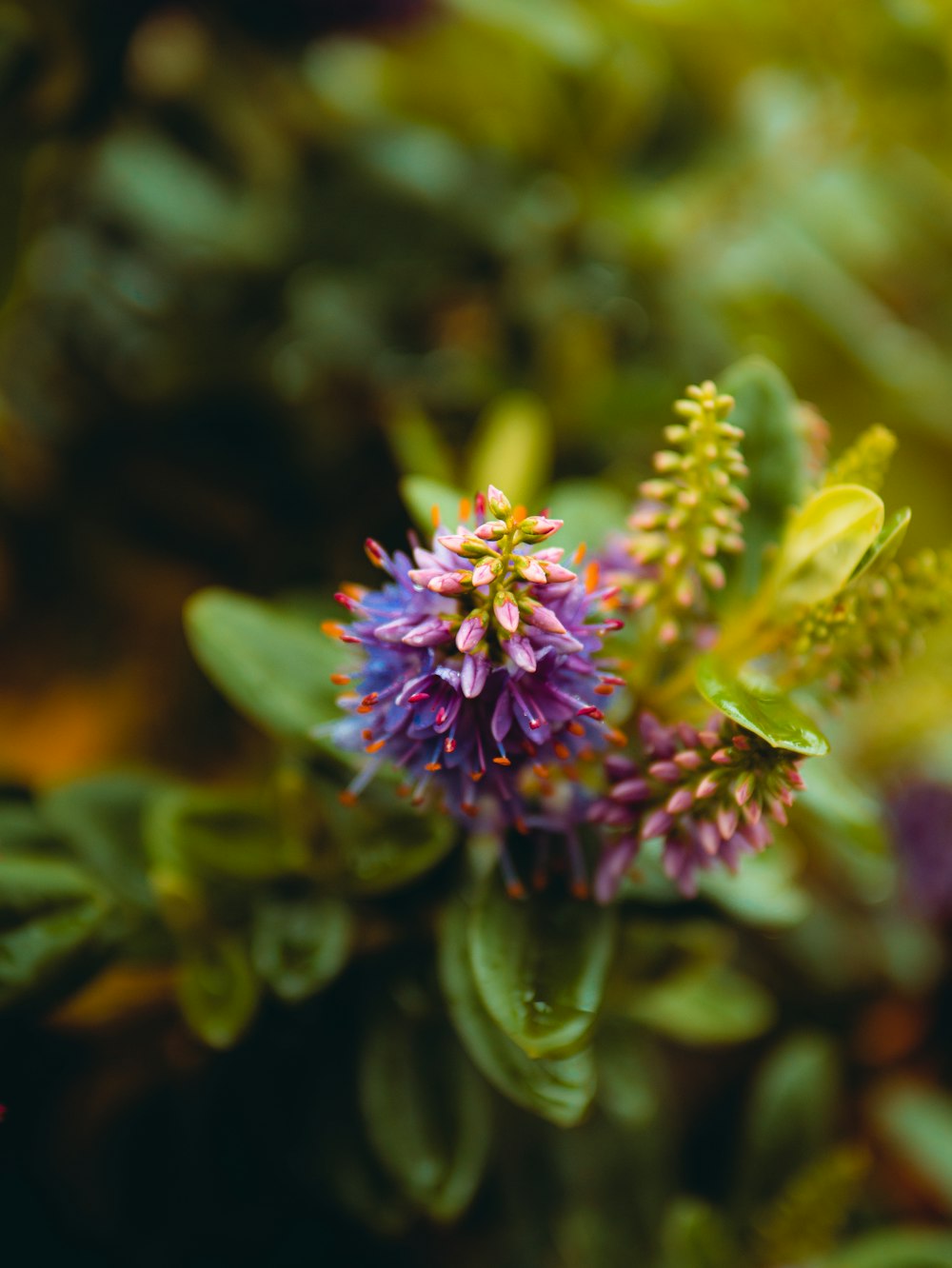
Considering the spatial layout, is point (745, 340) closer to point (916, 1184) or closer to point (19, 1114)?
point (916, 1184)

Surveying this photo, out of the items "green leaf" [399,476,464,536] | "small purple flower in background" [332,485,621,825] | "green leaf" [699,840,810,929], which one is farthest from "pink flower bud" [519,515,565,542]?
"green leaf" [699,840,810,929]

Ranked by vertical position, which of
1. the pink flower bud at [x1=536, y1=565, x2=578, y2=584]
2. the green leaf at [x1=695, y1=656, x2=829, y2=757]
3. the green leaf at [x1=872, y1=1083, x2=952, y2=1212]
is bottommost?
the green leaf at [x1=872, y1=1083, x2=952, y2=1212]

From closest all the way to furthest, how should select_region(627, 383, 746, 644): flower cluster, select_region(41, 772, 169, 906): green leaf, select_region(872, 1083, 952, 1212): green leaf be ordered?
1. select_region(627, 383, 746, 644): flower cluster
2. select_region(41, 772, 169, 906): green leaf
3. select_region(872, 1083, 952, 1212): green leaf

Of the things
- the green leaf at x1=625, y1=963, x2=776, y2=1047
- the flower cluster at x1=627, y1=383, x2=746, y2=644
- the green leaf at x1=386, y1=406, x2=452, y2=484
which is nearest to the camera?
the flower cluster at x1=627, y1=383, x2=746, y2=644

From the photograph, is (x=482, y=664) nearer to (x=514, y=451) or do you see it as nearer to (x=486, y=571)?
(x=486, y=571)

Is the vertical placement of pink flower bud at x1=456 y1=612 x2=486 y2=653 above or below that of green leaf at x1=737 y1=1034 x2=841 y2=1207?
above

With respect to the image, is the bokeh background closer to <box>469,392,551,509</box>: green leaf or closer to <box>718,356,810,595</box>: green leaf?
<box>469,392,551,509</box>: green leaf

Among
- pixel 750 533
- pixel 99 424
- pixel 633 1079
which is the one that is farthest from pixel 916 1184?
pixel 99 424

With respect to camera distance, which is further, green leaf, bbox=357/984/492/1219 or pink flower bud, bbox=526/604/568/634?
green leaf, bbox=357/984/492/1219
